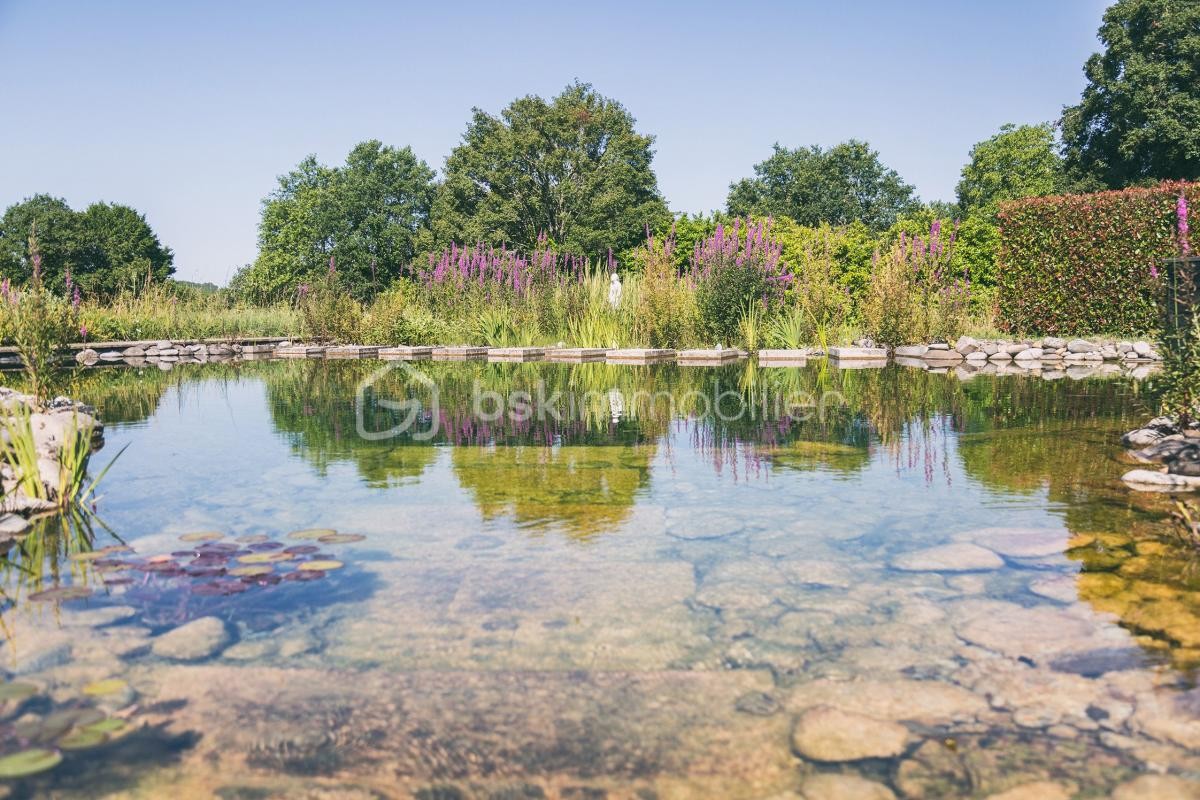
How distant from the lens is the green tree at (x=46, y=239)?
4672 centimetres

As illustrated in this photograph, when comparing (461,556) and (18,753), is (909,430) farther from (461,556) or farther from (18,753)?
(18,753)

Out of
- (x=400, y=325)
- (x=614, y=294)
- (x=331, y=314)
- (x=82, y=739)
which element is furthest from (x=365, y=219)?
(x=82, y=739)

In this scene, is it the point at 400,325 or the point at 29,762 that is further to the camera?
the point at 400,325

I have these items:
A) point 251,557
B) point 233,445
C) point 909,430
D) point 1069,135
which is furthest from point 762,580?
point 1069,135

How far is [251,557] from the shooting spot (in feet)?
12.4

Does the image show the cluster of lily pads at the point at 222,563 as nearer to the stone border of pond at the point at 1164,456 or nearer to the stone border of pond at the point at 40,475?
the stone border of pond at the point at 40,475

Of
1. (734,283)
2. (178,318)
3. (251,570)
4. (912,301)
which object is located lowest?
(251,570)

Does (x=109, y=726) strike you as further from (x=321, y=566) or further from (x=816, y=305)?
(x=816, y=305)

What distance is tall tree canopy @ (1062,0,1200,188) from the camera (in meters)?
28.5

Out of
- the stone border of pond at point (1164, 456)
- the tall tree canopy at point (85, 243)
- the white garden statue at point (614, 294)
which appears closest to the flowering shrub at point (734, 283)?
the white garden statue at point (614, 294)

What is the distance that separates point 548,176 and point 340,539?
131 ft

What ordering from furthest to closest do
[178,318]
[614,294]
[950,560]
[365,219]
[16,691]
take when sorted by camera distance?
1. [365,219]
2. [178,318]
3. [614,294]
4. [950,560]
5. [16,691]

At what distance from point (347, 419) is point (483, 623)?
5444mm

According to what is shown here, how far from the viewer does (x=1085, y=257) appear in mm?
15211
